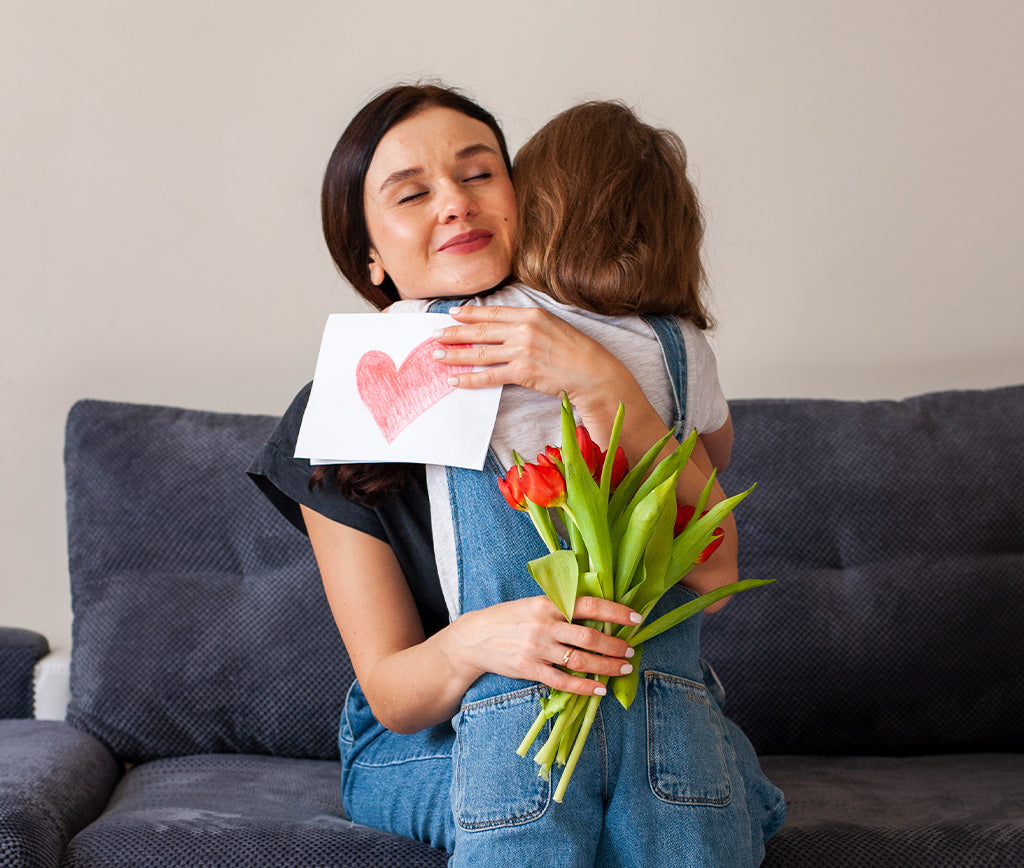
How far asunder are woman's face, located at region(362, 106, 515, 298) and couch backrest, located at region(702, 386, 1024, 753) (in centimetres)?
77

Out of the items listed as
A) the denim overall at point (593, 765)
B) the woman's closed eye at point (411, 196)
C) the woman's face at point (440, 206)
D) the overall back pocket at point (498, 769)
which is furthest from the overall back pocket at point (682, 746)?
the woman's closed eye at point (411, 196)

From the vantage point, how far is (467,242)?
1.17 m

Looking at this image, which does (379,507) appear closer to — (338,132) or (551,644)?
(551,644)

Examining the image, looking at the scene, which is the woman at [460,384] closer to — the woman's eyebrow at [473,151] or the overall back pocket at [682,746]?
the woman's eyebrow at [473,151]

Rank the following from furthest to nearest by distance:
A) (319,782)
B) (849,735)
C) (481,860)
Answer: (849,735)
(319,782)
(481,860)

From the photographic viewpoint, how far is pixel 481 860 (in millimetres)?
883

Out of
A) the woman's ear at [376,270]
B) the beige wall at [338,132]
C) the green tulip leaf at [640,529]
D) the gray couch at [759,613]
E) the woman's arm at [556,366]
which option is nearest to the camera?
the green tulip leaf at [640,529]

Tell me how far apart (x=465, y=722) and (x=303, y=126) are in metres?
1.53

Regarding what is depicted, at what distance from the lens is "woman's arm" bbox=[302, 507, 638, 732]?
890 millimetres

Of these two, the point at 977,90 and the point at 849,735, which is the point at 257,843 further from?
the point at 977,90

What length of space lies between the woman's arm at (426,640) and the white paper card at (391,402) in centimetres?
16

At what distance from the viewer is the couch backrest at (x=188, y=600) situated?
1632 mm

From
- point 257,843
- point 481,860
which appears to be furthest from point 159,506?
point 481,860

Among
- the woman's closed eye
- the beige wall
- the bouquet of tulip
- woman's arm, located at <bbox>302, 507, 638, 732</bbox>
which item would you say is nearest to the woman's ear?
the woman's closed eye
